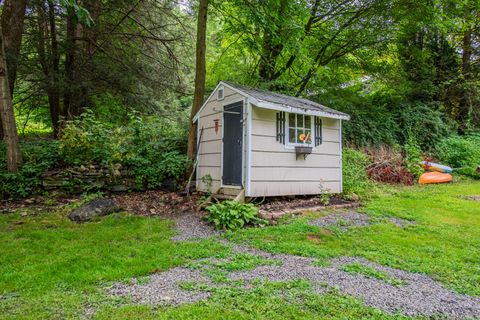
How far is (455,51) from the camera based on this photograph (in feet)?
41.3

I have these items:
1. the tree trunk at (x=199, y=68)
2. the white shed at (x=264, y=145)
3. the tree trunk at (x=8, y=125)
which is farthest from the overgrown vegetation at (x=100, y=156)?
the white shed at (x=264, y=145)

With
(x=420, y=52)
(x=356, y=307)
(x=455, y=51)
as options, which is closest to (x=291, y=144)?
(x=356, y=307)

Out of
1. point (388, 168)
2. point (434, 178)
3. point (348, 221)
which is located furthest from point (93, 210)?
point (434, 178)

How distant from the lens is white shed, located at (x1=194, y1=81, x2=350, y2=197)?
5465 millimetres

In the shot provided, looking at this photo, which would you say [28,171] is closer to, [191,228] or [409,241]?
[191,228]

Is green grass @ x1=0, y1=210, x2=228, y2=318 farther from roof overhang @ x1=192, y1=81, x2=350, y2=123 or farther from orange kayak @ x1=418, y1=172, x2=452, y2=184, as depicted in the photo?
orange kayak @ x1=418, y1=172, x2=452, y2=184

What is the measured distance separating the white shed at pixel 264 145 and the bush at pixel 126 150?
725 millimetres

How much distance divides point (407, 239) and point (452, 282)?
1.30 meters

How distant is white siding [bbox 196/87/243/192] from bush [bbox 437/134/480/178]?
874 centimetres

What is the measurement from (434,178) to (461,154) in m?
2.77

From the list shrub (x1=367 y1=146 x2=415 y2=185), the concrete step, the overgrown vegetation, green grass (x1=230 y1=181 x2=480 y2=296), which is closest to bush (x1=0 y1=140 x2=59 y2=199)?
the overgrown vegetation

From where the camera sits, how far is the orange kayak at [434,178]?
29.1ft

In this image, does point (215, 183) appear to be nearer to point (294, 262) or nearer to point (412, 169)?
point (294, 262)

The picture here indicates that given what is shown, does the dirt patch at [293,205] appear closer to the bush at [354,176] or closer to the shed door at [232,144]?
the bush at [354,176]
